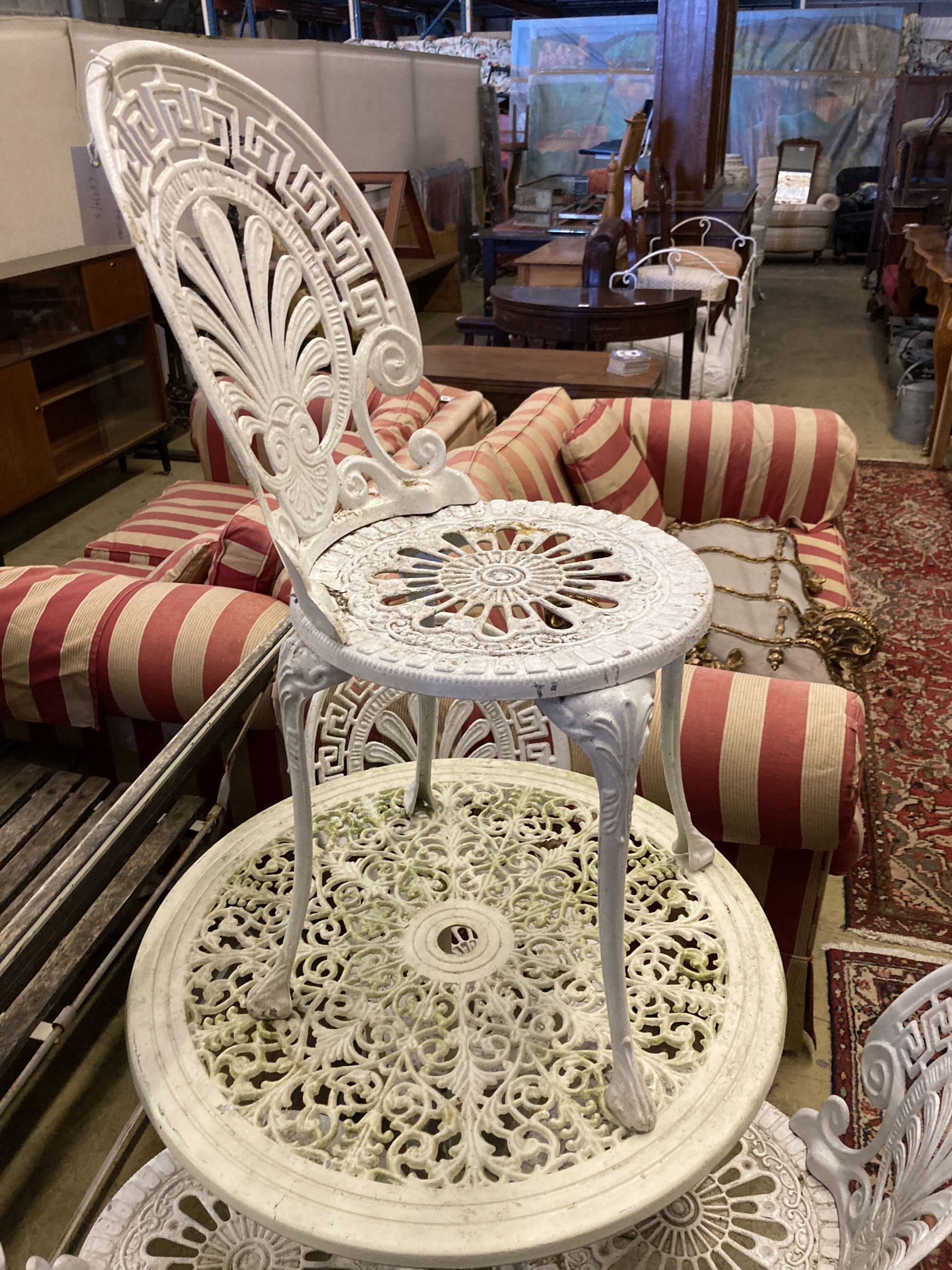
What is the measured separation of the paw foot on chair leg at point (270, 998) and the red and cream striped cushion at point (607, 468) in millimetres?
1489

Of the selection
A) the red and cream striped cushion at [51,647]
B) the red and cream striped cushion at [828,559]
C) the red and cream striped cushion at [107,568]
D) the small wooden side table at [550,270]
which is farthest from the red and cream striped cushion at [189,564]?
the small wooden side table at [550,270]

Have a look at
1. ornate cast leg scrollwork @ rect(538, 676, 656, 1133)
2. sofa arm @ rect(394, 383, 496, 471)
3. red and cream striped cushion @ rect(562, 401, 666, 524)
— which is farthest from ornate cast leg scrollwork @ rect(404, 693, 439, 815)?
red and cream striped cushion @ rect(562, 401, 666, 524)

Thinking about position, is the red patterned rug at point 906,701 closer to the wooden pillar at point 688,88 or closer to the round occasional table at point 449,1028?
the round occasional table at point 449,1028

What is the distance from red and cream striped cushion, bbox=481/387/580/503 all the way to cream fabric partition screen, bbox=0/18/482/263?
119 centimetres

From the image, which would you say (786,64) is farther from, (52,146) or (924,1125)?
A: (924,1125)

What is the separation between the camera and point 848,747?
123cm

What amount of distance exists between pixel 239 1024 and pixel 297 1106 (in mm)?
339

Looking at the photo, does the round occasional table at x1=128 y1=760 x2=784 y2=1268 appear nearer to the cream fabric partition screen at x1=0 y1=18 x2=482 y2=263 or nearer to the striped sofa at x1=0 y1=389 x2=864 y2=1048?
the striped sofa at x1=0 y1=389 x2=864 y2=1048

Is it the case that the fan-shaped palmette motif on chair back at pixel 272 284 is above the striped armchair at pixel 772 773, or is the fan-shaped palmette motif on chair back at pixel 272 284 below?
above

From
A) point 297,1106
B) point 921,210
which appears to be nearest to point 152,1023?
point 297,1106

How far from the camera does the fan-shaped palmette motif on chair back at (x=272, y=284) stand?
2.47 ft

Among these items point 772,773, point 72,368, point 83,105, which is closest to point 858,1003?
point 772,773

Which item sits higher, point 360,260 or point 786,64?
point 786,64

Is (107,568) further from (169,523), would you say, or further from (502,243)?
(502,243)
